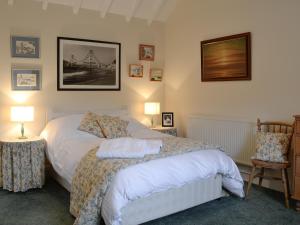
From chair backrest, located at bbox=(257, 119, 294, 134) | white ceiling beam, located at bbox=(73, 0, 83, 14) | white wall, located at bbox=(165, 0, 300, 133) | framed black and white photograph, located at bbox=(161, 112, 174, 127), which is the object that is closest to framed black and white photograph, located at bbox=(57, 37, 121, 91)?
white ceiling beam, located at bbox=(73, 0, 83, 14)

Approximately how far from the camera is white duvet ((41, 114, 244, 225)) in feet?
8.33

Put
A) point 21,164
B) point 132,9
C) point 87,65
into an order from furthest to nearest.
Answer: point 132,9, point 87,65, point 21,164

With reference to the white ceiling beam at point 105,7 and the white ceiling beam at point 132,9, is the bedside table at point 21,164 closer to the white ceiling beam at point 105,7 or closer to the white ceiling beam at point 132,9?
the white ceiling beam at point 105,7

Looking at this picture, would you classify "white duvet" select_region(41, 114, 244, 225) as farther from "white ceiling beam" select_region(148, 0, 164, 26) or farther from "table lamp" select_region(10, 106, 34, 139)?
"white ceiling beam" select_region(148, 0, 164, 26)

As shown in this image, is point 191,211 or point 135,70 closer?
point 191,211

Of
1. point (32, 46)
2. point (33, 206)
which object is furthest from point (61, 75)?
point (33, 206)

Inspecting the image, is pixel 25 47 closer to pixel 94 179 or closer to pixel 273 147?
pixel 94 179

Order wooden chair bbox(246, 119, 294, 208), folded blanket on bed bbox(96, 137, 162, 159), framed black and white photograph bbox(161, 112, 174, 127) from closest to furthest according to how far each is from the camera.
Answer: folded blanket on bed bbox(96, 137, 162, 159) < wooden chair bbox(246, 119, 294, 208) < framed black and white photograph bbox(161, 112, 174, 127)

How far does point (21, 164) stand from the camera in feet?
12.3

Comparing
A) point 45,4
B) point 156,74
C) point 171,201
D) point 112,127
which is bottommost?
point 171,201

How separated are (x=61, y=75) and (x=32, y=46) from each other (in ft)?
1.82

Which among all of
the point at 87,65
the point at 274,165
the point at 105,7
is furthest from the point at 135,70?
the point at 274,165

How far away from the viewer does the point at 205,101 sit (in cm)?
490

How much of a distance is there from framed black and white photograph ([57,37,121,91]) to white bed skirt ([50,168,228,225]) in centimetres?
242
